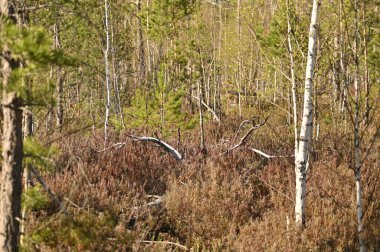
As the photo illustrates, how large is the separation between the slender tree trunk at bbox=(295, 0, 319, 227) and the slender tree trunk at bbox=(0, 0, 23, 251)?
10.3 ft

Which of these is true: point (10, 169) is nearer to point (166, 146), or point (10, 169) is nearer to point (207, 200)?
point (207, 200)

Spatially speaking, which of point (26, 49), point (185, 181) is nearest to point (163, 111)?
point (185, 181)

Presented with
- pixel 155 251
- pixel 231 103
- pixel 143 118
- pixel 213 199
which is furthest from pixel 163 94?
pixel 231 103

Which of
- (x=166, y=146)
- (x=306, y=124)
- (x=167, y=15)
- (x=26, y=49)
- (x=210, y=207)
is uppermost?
(x=167, y=15)

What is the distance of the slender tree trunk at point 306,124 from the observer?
4.41 meters

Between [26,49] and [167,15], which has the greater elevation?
[167,15]

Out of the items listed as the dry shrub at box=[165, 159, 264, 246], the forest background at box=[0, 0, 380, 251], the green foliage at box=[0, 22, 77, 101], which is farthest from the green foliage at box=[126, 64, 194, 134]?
the green foliage at box=[0, 22, 77, 101]

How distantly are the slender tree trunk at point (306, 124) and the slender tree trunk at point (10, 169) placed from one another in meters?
3.14

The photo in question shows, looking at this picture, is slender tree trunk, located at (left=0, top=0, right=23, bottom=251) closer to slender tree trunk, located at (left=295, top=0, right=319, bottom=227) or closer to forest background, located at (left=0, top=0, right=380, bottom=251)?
forest background, located at (left=0, top=0, right=380, bottom=251)

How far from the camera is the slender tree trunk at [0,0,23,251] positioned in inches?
89.2

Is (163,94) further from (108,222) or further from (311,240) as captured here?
(108,222)

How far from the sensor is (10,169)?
227 centimetres

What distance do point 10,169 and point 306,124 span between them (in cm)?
321

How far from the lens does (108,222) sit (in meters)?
2.37
